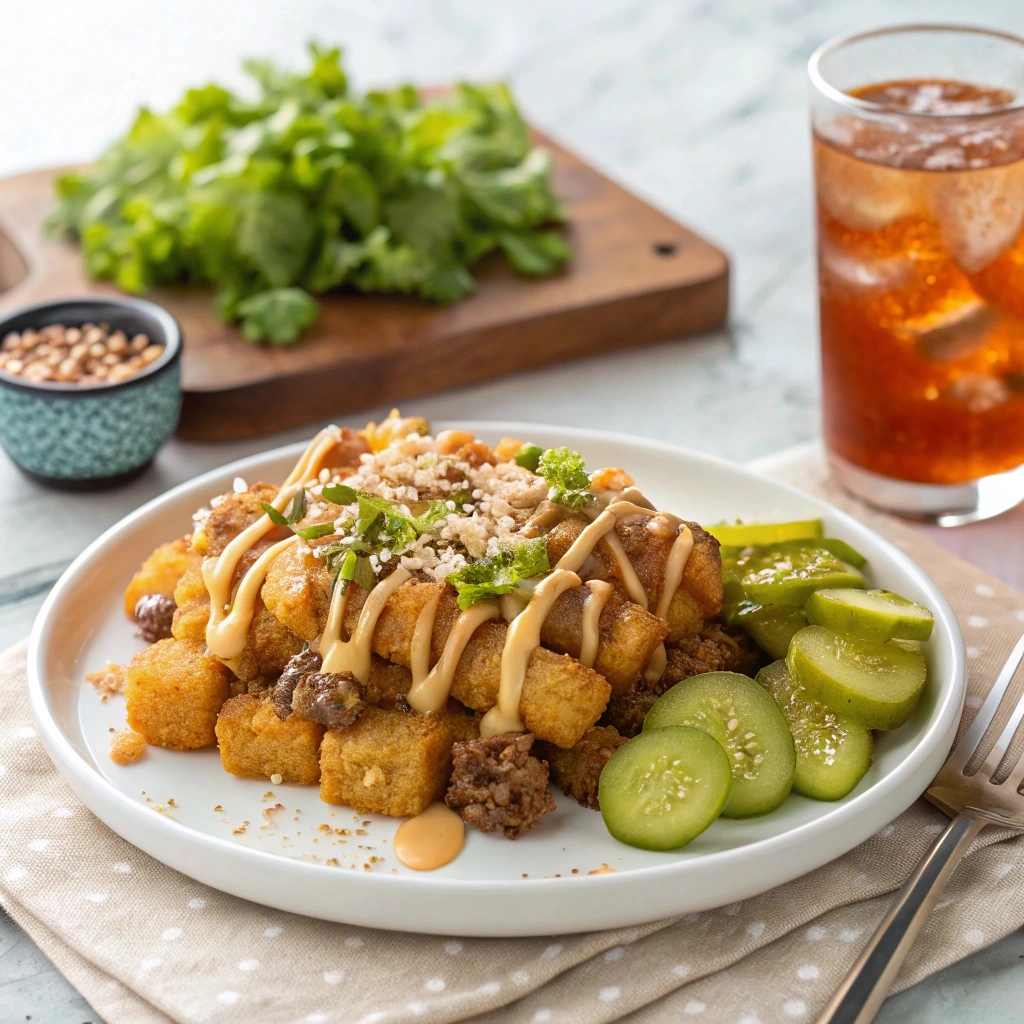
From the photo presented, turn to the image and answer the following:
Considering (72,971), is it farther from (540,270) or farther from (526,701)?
(540,270)

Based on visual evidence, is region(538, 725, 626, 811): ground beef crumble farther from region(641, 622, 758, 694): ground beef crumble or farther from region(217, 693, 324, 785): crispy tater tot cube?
region(217, 693, 324, 785): crispy tater tot cube

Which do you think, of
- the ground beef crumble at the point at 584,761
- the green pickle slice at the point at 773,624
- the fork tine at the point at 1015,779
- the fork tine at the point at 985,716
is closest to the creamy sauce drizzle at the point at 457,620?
the ground beef crumble at the point at 584,761

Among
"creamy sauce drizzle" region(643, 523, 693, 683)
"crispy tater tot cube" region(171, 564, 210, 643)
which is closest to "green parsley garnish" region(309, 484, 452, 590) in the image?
"crispy tater tot cube" region(171, 564, 210, 643)

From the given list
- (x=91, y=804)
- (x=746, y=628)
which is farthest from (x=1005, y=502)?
(x=91, y=804)

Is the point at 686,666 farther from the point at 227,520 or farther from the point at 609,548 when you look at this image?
the point at 227,520

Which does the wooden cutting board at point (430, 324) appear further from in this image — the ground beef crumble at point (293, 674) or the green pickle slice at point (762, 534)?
the ground beef crumble at point (293, 674)

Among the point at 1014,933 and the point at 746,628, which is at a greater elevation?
the point at 746,628
